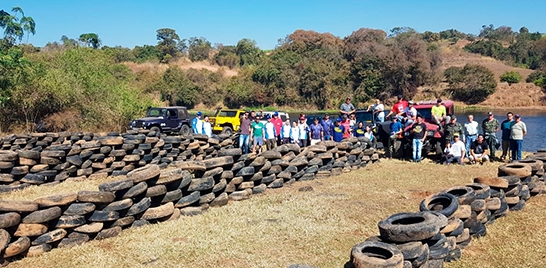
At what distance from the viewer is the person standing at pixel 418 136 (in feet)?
46.2

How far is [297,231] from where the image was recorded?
22.5ft

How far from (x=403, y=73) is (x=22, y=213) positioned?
5792cm

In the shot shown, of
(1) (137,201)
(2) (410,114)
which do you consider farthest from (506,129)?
(1) (137,201)

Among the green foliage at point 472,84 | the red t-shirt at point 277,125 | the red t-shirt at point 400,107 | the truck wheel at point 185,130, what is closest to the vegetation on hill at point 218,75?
the green foliage at point 472,84

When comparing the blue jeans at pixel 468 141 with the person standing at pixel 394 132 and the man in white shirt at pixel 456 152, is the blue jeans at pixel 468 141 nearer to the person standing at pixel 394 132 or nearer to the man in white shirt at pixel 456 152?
the man in white shirt at pixel 456 152

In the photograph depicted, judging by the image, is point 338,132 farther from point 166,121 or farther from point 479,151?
point 166,121

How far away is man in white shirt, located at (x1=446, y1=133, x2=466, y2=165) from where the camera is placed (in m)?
13.6

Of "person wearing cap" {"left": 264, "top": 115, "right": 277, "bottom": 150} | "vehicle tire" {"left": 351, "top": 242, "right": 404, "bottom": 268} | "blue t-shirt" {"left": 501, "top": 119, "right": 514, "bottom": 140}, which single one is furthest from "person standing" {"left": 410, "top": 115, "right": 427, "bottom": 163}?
"vehicle tire" {"left": 351, "top": 242, "right": 404, "bottom": 268}

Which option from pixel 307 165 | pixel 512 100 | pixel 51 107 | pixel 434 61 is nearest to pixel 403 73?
pixel 434 61

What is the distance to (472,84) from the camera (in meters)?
57.9

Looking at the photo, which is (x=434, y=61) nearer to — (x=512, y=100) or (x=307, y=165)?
(x=512, y=100)

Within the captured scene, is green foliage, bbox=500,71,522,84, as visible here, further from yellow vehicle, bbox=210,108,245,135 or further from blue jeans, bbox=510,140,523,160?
blue jeans, bbox=510,140,523,160

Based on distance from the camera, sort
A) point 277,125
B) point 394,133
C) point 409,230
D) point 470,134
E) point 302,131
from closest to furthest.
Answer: point 409,230 < point 470,134 < point 394,133 < point 302,131 < point 277,125

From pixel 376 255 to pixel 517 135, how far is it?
11195mm
